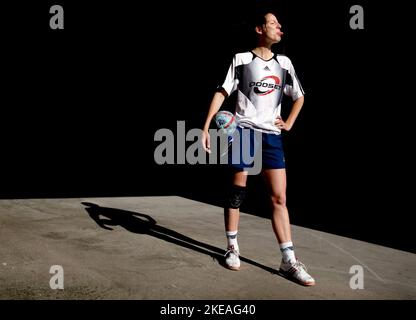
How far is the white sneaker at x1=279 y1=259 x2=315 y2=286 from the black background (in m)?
1.69

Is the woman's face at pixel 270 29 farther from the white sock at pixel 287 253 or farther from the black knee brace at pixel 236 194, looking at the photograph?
the white sock at pixel 287 253

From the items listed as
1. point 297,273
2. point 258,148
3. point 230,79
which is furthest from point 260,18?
point 297,273

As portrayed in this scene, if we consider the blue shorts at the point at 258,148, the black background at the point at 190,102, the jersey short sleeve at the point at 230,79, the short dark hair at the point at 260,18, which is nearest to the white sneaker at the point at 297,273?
the blue shorts at the point at 258,148

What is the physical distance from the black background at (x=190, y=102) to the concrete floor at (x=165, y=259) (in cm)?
→ 80

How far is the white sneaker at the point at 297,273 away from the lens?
10.4 ft

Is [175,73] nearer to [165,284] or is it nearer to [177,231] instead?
[177,231]

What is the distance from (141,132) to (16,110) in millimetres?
3503

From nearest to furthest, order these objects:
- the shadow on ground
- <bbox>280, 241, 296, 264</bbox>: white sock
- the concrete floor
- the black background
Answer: the concrete floor < <bbox>280, 241, 296, 264</bbox>: white sock < the shadow on ground < the black background

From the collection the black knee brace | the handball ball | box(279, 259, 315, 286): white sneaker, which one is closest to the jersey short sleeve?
the handball ball

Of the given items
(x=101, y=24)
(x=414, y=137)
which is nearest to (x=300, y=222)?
(x=414, y=137)

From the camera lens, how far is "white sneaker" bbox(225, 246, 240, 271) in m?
3.47

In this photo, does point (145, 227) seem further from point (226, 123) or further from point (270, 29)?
point (270, 29)

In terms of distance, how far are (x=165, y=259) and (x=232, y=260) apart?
59 centimetres

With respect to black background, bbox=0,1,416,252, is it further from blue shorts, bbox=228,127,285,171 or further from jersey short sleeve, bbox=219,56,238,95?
jersey short sleeve, bbox=219,56,238,95
